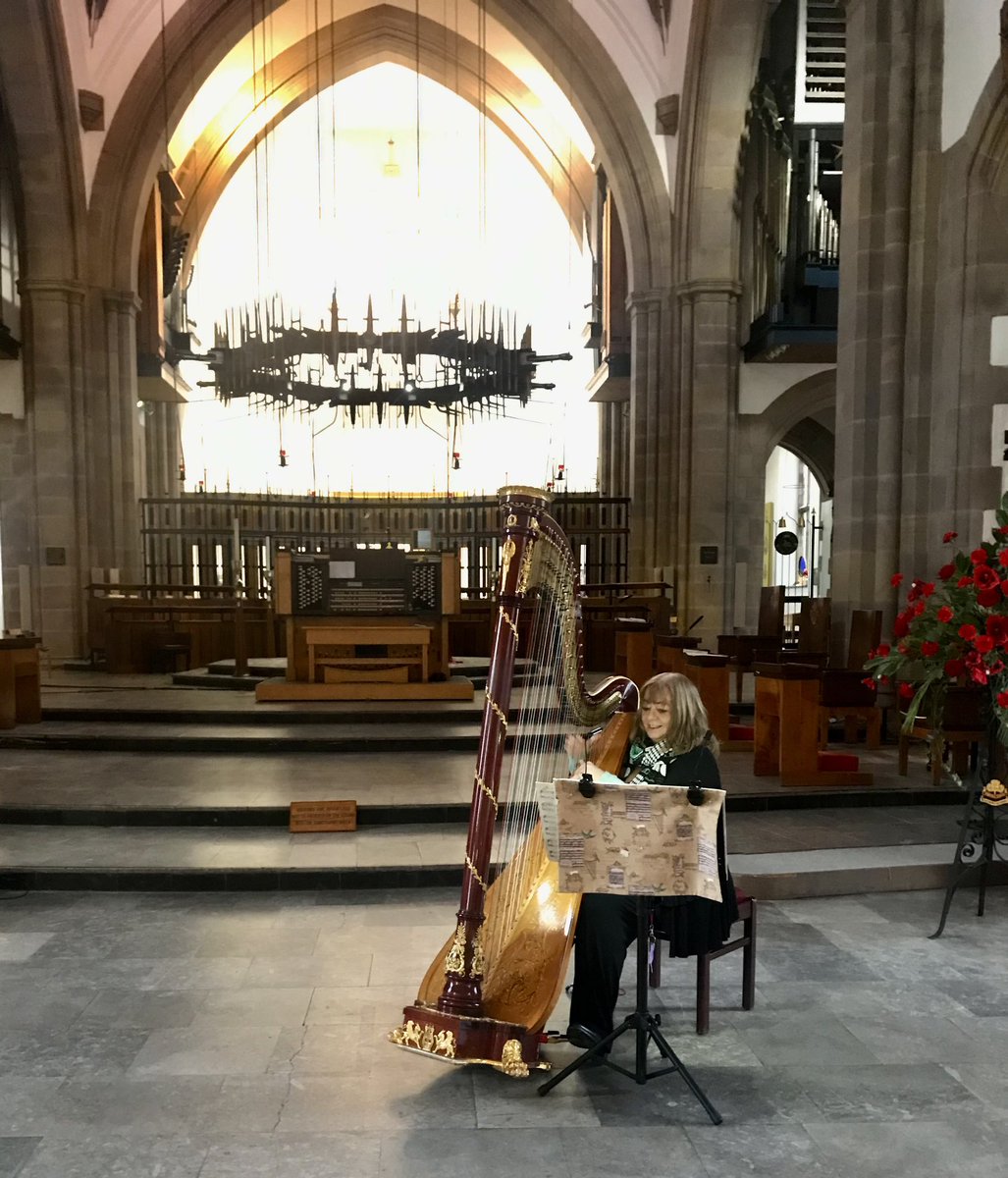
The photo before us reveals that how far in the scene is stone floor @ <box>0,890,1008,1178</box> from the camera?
2.73m

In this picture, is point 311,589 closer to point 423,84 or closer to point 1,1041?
point 1,1041

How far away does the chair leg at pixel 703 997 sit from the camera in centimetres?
346

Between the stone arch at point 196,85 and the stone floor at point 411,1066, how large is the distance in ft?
39.6

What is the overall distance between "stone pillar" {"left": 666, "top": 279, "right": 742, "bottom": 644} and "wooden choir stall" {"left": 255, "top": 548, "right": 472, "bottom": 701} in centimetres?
539

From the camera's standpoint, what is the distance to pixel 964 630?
452 cm

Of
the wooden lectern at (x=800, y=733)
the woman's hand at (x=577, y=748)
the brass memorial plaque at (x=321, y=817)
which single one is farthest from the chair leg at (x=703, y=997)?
the wooden lectern at (x=800, y=733)

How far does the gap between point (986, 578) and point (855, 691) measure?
267cm

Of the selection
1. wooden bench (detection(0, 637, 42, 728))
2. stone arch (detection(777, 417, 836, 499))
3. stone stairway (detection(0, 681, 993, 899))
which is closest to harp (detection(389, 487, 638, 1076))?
stone stairway (detection(0, 681, 993, 899))

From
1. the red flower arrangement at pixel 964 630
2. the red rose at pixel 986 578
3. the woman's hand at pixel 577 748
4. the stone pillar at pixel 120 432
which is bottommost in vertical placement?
the woman's hand at pixel 577 748

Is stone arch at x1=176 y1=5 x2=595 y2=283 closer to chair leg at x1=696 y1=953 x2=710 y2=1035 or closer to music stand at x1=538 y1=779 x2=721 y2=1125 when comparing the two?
chair leg at x1=696 y1=953 x2=710 y2=1035

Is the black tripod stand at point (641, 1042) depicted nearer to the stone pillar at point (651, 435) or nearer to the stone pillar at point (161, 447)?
the stone pillar at point (651, 435)

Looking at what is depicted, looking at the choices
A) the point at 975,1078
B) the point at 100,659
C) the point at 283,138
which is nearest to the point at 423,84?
the point at 283,138

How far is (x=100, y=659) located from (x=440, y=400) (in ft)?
19.3

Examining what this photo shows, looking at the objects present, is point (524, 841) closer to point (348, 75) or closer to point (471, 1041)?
point (471, 1041)
